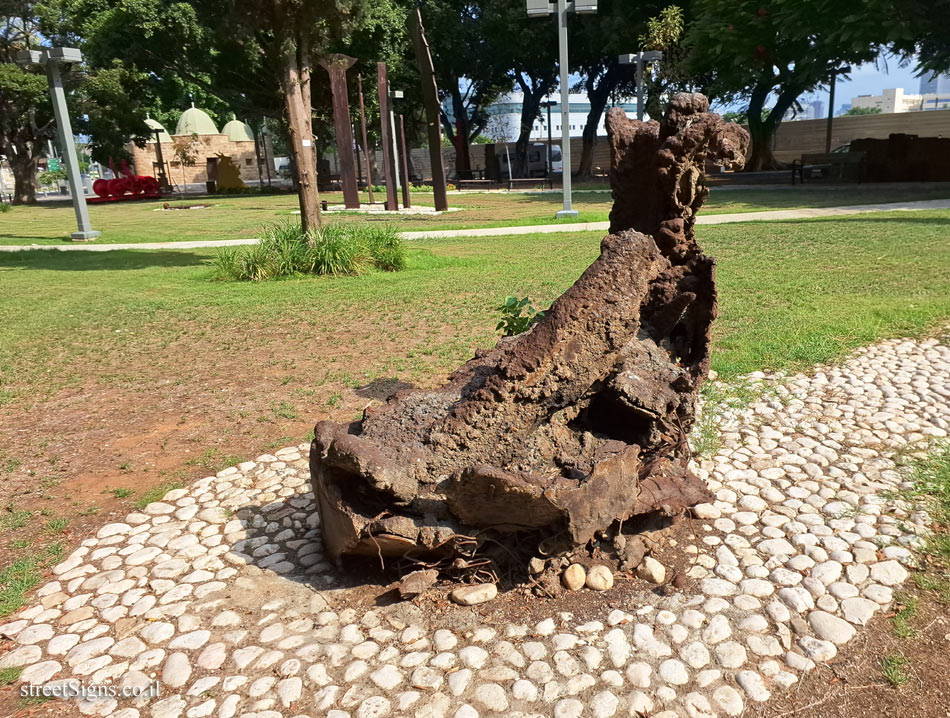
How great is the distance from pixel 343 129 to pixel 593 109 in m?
19.1

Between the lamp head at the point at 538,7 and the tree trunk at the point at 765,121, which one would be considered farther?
the tree trunk at the point at 765,121

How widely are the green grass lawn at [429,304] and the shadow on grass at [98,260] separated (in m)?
0.09

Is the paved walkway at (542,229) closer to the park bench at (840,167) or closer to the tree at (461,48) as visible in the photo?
the park bench at (840,167)

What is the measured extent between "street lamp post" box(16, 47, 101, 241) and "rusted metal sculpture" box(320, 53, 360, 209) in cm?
725

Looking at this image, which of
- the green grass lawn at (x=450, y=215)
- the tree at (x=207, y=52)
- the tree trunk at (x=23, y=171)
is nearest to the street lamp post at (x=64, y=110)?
the green grass lawn at (x=450, y=215)

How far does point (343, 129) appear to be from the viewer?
21078 millimetres

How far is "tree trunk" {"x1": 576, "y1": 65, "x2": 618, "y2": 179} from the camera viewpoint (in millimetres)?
34906

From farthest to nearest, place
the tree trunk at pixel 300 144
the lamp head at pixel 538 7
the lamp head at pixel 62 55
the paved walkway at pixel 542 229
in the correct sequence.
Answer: the lamp head at pixel 62 55
the lamp head at pixel 538 7
the paved walkway at pixel 542 229
the tree trunk at pixel 300 144

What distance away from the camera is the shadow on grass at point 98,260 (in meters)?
12.0

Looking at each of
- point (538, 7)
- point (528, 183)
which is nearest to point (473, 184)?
point (528, 183)

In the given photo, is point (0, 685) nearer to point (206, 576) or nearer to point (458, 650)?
point (206, 576)

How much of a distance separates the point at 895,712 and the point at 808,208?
1640 centimetres

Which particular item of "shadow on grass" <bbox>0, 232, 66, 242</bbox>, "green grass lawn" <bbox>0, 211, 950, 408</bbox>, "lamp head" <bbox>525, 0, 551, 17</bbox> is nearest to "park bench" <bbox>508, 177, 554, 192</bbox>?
"lamp head" <bbox>525, 0, 551, 17</bbox>

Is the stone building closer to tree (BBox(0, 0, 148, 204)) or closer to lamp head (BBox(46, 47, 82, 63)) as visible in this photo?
tree (BBox(0, 0, 148, 204))
